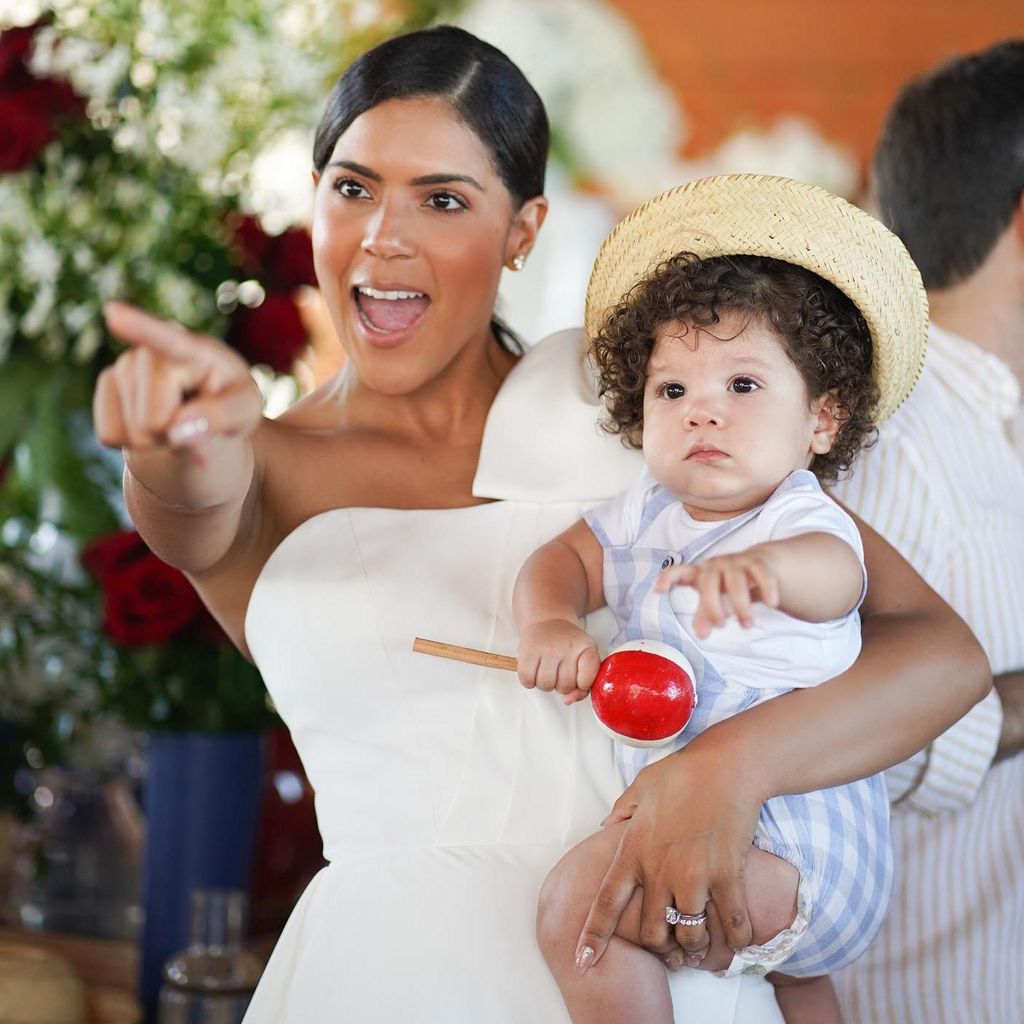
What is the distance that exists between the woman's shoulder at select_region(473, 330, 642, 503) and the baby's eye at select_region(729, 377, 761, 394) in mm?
245

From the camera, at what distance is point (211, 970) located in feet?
6.10

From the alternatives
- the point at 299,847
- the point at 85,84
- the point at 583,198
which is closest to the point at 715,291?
the point at 85,84

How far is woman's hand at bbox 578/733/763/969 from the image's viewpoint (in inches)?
49.9

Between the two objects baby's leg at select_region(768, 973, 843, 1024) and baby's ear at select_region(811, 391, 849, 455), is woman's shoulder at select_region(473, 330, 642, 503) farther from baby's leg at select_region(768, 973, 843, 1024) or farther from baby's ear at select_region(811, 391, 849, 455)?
baby's leg at select_region(768, 973, 843, 1024)

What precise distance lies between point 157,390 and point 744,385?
56 cm

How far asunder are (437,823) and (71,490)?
882 mm

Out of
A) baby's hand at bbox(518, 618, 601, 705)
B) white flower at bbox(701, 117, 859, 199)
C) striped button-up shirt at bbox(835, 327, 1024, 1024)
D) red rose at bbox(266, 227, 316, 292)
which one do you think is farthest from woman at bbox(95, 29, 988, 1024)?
white flower at bbox(701, 117, 859, 199)

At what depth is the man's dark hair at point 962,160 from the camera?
1.92 meters

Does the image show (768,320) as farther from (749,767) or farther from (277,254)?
(277,254)

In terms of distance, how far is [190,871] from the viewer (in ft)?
6.44

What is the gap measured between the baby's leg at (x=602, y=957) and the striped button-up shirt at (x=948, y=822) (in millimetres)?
538

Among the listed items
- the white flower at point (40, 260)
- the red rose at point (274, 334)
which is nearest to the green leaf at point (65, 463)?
the white flower at point (40, 260)

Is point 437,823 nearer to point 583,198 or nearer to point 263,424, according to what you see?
point 263,424

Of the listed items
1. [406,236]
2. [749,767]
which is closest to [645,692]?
[749,767]
